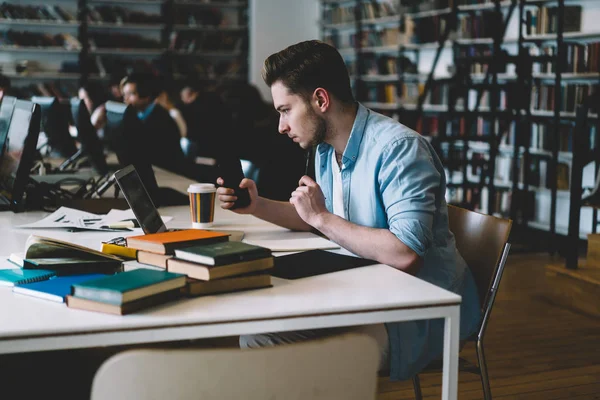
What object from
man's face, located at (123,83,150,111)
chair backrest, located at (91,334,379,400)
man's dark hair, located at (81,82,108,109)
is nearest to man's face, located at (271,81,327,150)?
chair backrest, located at (91,334,379,400)

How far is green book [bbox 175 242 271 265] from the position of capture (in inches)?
51.4

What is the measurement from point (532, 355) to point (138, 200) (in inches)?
76.6

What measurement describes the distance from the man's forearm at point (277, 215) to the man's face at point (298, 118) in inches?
9.3

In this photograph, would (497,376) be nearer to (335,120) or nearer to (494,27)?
(335,120)

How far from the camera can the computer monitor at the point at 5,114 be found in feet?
7.98

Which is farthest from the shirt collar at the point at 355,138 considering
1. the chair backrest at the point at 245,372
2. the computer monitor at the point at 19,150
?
the computer monitor at the point at 19,150

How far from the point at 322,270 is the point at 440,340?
358 mm

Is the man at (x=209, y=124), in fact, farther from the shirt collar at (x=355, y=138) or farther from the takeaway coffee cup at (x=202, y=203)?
the shirt collar at (x=355, y=138)

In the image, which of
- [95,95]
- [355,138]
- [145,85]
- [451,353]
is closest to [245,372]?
[451,353]

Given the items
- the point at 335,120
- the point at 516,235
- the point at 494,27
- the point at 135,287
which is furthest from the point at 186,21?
the point at 135,287

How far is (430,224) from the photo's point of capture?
164cm

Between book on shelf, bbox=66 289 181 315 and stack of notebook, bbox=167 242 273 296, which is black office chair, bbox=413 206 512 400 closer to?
stack of notebook, bbox=167 242 273 296

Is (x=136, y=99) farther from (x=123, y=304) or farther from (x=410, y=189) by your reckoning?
(x=123, y=304)

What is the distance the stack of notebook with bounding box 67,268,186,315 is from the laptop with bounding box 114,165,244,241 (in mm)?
451
